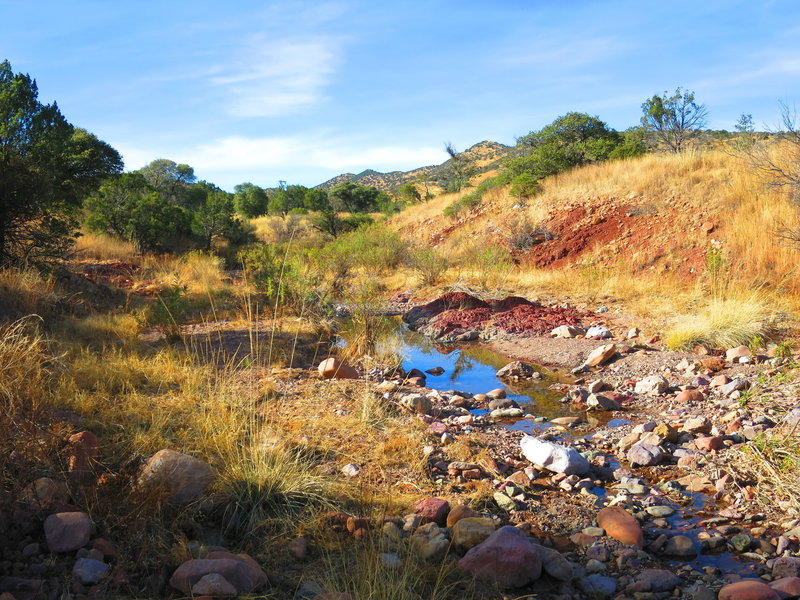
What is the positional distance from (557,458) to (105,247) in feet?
48.0

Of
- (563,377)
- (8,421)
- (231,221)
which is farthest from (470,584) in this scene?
(231,221)

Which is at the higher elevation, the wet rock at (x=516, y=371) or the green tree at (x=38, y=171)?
the green tree at (x=38, y=171)

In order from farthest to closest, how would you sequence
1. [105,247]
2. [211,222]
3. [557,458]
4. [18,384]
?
[211,222] < [105,247] < [557,458] < [18,384]

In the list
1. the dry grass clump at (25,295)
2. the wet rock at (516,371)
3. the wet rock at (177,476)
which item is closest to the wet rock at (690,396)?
the wet rock at (516,371)

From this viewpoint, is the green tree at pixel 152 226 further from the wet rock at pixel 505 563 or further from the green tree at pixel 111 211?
the wet rock at pixel 505 563

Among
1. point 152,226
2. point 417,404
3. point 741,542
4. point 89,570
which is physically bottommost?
point 741,542

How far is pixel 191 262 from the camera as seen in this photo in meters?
14.2

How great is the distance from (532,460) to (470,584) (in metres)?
1.90

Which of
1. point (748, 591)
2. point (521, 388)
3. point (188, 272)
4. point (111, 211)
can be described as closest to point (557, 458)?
point (748, 591)

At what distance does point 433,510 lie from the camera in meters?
3.38

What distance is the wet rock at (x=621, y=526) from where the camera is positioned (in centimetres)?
321

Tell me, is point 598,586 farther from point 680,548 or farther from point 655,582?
point 680,548

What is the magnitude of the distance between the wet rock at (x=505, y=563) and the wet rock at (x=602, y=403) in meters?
3.33

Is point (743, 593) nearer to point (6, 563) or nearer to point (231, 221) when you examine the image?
point (6, 563)
